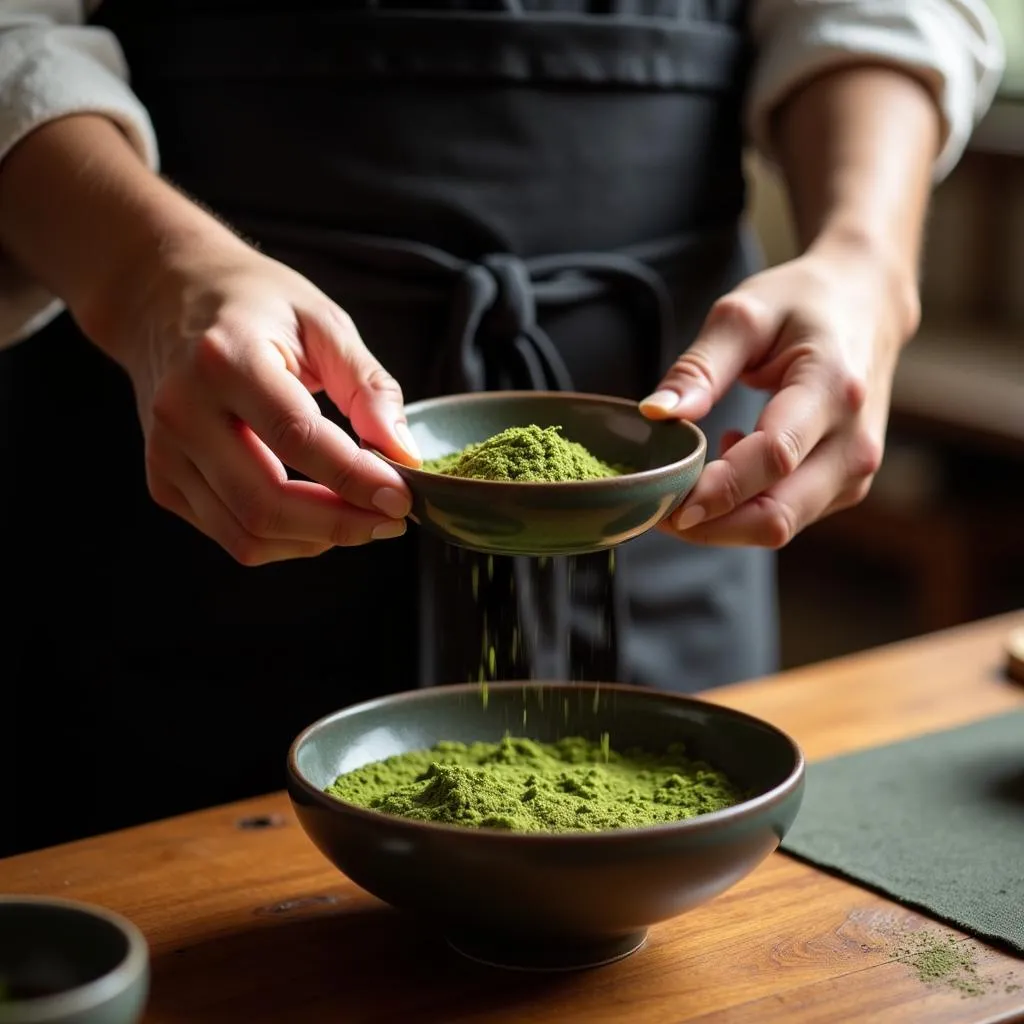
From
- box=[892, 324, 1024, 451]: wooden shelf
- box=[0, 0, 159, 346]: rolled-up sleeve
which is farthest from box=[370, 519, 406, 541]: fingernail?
box=[892, 324, 1024, 451]: wooden shelf

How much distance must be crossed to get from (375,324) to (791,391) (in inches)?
17.4

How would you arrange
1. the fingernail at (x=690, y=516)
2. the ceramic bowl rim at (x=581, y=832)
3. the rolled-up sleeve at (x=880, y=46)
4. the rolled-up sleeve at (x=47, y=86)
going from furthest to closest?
the rolled-up sleeve at (x=880, y=46) < the rolled-up sleeve at (x=47, y=86) < the fingernail at (x=690, y=516) < the ceramic bowl rim at (x=581, y=832)

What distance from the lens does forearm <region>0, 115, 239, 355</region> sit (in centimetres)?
116

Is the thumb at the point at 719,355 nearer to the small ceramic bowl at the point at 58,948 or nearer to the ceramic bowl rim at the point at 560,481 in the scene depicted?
the ceramic bowl rim at the point at 560,481

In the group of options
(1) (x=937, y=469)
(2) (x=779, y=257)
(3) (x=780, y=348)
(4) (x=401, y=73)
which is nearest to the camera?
(3) (x=780, y=348)

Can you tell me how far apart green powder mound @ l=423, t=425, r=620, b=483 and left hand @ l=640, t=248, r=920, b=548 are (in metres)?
0.10

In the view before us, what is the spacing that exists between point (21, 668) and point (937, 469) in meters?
2.37

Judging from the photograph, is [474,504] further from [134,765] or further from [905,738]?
[134,765]

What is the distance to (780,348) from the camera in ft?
4.09

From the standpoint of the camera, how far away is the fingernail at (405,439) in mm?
1037

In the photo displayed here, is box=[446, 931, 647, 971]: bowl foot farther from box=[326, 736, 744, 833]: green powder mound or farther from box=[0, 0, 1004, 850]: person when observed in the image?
box=[0, 0, 1004, 850]: person

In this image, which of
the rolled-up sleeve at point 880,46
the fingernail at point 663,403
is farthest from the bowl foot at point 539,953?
the rolled-up sleeve at point 880,46

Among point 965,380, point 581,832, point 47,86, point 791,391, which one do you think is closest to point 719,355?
point 791,391

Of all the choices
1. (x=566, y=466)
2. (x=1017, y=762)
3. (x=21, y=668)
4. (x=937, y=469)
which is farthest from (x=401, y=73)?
(x=937, y=469)
